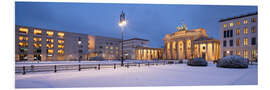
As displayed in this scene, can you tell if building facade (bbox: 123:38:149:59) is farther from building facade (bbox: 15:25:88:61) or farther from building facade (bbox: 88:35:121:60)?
building facade (bbox: 15:25:88:61)

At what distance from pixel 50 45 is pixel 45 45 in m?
1.56

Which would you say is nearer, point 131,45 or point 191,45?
point 191,45

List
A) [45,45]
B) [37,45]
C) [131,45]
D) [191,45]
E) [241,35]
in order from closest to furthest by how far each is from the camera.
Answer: [241,35] → [37,45] → [45,45] → [191,45] → [131,45]

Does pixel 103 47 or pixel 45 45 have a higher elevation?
pixel 45 45

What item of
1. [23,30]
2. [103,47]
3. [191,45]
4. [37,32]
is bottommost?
[103,47]

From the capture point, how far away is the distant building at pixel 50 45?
1567 inches

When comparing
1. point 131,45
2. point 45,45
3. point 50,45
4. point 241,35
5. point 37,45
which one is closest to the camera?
point 241,35

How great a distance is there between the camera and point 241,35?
27875 millimetres

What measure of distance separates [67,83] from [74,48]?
163 ft

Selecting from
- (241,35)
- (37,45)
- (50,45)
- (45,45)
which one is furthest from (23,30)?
(241,35)

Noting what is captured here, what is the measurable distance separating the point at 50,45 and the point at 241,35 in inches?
2141

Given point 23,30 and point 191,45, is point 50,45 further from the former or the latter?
point 191,45
